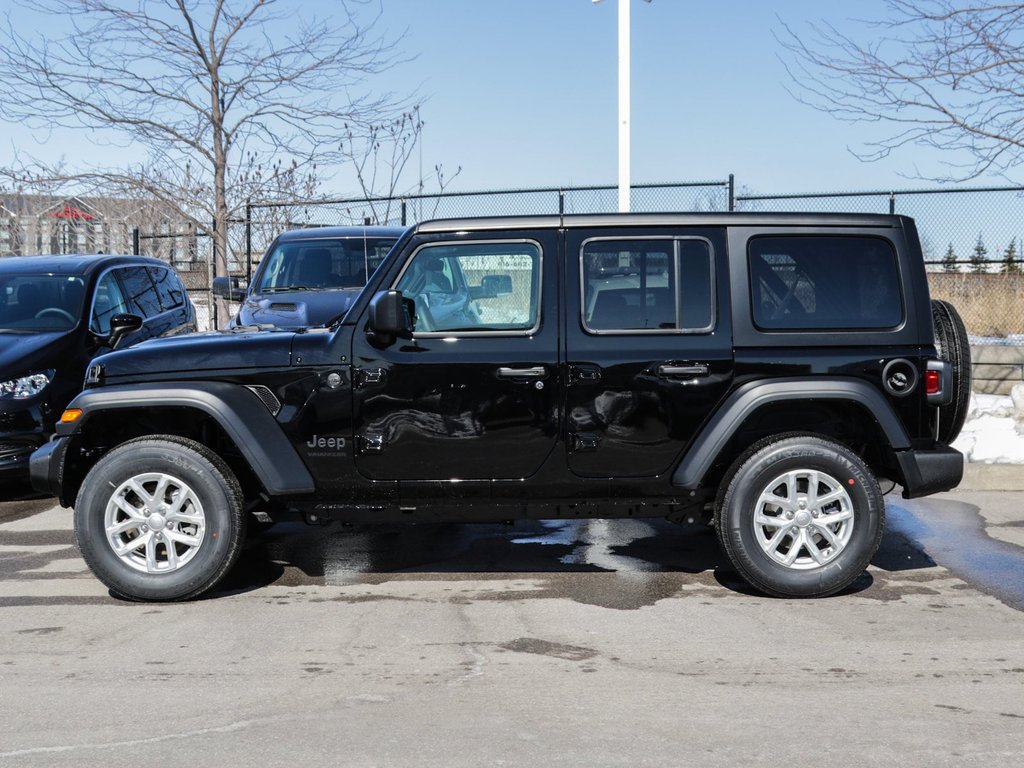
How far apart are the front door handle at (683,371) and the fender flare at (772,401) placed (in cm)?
19

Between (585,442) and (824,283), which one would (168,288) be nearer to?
(585,442)

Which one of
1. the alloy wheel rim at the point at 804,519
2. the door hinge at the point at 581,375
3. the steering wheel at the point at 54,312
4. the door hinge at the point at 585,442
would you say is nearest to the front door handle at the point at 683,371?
the door hinge at the point at 581,375

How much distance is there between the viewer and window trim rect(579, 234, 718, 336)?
5734mm

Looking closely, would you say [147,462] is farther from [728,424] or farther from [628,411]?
[728,424]

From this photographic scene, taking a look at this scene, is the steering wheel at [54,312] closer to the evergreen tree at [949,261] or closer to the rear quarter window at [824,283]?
the rear quarter window at [824,283]

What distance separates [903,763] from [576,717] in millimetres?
1102

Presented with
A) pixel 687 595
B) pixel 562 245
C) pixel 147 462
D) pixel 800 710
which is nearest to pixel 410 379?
pixel 562 245

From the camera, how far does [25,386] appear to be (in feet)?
27.6

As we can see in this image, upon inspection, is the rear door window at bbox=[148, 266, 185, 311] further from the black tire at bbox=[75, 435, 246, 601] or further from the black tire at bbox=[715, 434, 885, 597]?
the black tire at bbox=[715, 434, 885, 597]

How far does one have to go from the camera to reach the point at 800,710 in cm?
411

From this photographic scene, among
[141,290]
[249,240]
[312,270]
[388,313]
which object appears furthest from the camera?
[249,240]

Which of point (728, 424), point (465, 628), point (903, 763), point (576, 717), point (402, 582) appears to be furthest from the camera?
point (402, 582)

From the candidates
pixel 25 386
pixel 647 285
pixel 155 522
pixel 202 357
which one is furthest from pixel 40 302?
pixel 647 285

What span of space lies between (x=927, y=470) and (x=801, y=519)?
68 cm
